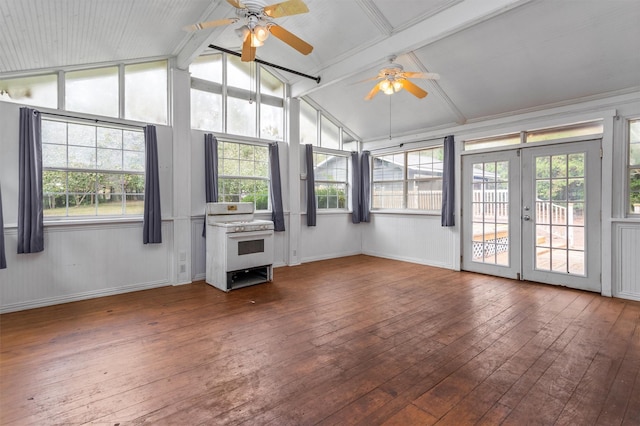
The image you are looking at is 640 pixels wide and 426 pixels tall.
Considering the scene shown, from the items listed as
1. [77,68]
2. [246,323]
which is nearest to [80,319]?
[246,323]

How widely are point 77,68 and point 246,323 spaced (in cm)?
384

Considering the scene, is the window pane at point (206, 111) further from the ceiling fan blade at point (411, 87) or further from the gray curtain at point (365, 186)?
the gray curtain at point (365, 186)

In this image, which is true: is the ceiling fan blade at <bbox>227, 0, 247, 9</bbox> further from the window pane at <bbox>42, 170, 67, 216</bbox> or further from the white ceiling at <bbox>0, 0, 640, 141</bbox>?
the window pane at <bbox>42, 170, 67, 216</bbox>

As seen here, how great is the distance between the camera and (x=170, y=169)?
4633mm

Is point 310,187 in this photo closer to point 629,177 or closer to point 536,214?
point 536,214

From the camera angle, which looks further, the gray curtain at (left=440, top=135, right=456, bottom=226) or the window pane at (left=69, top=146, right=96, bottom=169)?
the gray curtain at (left=440, top=135, right=456, bottom=226)

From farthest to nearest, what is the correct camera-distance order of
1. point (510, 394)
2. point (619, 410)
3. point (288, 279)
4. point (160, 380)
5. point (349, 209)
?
point (349, 209) → point (288, 279) → point (160, 380) → point (510, 394) → point (619, 410)

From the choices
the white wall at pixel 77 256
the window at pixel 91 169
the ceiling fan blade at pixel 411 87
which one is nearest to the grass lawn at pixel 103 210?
the window at pixel 91 169

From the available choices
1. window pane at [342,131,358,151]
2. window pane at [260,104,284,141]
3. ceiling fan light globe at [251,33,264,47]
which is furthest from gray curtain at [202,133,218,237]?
window pane at [342,131,358,151]

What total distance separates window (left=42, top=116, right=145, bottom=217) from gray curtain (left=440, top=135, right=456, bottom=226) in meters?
4.94

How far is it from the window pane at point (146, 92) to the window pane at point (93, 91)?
150 millimetres

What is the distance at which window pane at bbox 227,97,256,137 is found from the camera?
5352 mm

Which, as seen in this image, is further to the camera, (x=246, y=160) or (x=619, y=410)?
(x=246, y=160)

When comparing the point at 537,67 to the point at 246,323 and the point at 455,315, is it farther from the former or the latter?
the point at 246,323
